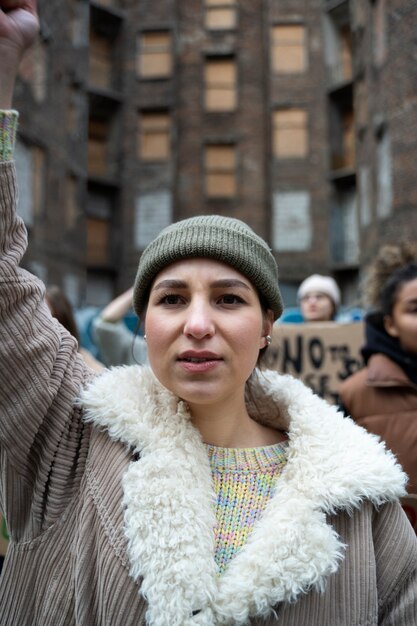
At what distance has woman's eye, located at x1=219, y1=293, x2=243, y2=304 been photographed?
1.44m

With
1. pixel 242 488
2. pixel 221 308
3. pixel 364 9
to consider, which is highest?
pixel 364 9

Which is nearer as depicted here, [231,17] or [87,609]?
[87,609]

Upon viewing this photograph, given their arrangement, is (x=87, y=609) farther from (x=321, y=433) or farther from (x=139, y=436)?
(x=321, y=433)

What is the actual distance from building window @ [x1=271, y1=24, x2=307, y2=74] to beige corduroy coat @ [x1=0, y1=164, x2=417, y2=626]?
65.6 ft

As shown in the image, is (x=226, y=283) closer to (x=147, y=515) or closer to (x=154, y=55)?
(x=147, y=515)

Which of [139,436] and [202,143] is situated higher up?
[202,143]

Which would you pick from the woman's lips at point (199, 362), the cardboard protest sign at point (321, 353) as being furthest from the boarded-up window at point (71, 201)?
the woman's lips at point (199, 362)

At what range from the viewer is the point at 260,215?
19.7 m

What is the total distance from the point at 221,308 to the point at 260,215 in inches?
733

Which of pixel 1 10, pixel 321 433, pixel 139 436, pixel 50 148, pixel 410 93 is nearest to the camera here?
pixel 1 10

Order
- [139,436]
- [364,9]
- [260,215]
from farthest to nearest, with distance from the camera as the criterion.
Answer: [260,215] → [364,9] → [139,436]

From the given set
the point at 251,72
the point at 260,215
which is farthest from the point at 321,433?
the point at 251,72

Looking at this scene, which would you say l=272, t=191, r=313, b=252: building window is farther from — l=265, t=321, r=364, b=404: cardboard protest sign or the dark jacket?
the dark jacket

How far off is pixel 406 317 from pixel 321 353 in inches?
67.8
